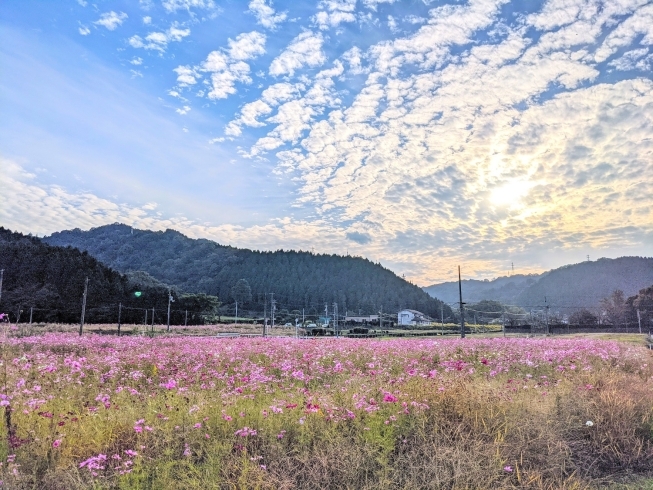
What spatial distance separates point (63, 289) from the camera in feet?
150

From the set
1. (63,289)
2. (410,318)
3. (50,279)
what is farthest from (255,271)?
(63,289)

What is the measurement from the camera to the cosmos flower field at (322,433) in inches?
161

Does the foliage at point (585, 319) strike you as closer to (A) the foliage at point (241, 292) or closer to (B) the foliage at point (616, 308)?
(B) the foliage at point (616, 308)

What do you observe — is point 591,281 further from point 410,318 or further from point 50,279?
point 50,279

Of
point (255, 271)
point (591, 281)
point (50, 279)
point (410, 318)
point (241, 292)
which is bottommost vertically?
point (410, 318)

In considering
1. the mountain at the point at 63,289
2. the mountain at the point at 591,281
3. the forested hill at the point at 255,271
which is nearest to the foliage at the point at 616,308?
the forested hill at the point at 255,271

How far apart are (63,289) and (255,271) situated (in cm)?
6266

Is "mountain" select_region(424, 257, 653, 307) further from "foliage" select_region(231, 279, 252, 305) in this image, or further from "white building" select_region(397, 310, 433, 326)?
"foliage" select_region(231, 279, 252, 305)

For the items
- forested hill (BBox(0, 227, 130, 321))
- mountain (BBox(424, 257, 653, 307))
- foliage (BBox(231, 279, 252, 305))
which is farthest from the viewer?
mountain (BBox(424, 257, 653, 307))

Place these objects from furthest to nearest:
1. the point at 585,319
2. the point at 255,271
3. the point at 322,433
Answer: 1. the point at 255,271
2. the point at 585,319
3. the point at 322,433

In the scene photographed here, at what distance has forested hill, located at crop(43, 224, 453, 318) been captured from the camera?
323 feet

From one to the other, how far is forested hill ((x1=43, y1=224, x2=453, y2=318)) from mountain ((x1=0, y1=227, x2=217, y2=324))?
34.9 m

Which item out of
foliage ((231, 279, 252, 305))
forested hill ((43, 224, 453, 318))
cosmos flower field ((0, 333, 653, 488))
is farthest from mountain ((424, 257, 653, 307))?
cosmos flower field ((0, 333, 653, 488))

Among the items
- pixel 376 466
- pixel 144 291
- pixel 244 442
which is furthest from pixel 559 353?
pixel 144 291
